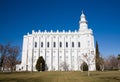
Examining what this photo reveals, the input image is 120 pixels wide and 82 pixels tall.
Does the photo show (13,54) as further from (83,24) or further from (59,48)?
(83,24)

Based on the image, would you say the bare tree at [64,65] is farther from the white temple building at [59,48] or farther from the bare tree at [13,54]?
the bare tree at [13,54]

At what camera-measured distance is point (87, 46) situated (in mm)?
80812

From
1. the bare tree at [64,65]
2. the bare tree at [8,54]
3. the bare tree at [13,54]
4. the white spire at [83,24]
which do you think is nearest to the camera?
the bare tree at [8,54]

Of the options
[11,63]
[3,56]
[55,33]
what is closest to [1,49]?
[3,56]

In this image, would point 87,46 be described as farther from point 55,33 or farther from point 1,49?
point 1,49

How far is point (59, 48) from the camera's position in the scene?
83.6m

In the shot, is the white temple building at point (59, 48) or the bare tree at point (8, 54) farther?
the white temple building at point (59, 48)

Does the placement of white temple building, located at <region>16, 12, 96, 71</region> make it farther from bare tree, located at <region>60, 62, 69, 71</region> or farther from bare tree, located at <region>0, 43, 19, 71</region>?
bare tree, located at <region>0, 43, 19, 71</region>

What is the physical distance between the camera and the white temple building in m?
81.2

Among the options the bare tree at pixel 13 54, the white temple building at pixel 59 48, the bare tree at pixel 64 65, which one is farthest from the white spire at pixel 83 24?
the bare tree at pixel 13 54

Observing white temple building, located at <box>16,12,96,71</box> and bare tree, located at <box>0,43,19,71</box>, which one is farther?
white temple building, located at <box>16,12,96,71</box>

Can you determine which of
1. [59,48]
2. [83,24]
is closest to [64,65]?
[59,48]

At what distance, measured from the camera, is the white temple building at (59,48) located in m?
81.2

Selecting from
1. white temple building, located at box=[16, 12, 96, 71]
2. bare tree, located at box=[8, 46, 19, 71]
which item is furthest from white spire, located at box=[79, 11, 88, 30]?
bare tree, located at box=[8, 46, 19, 71]
